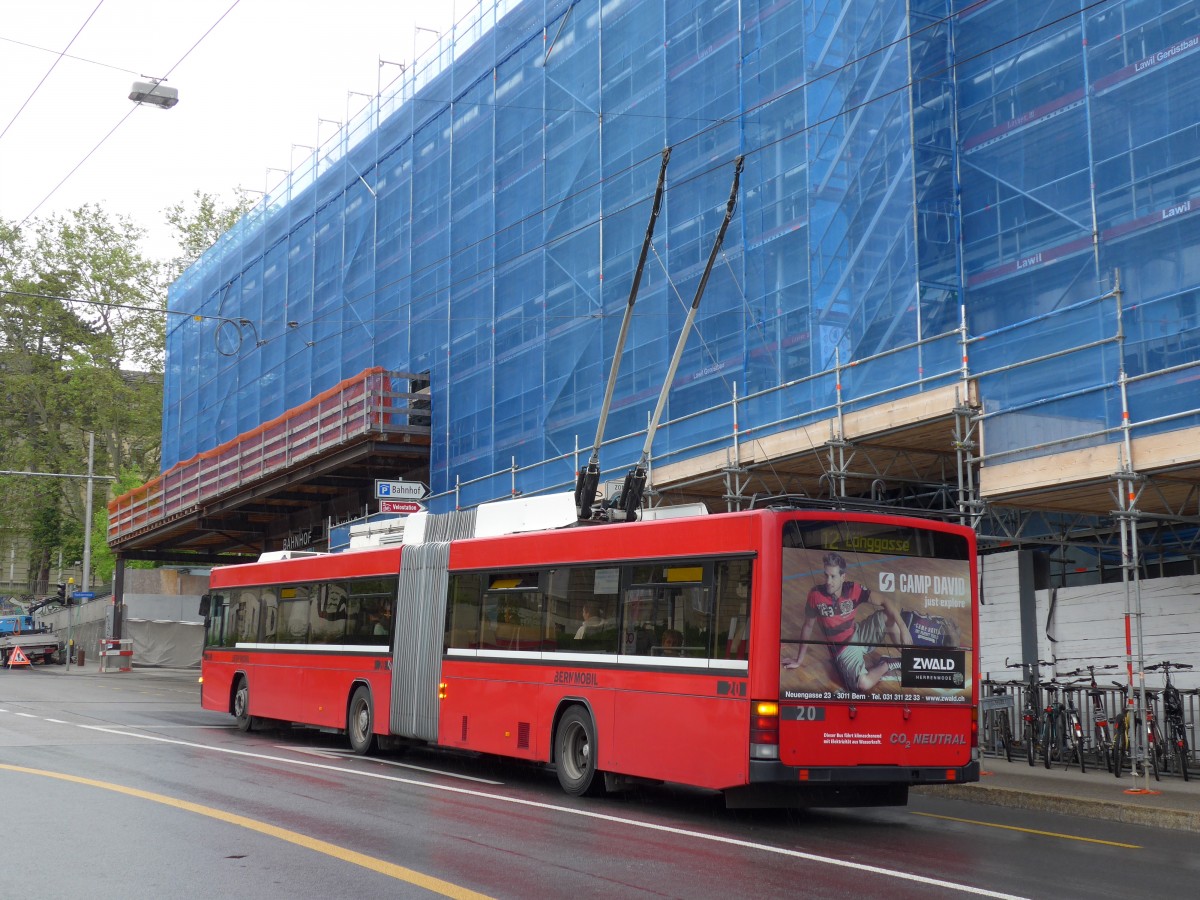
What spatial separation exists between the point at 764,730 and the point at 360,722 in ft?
28.3

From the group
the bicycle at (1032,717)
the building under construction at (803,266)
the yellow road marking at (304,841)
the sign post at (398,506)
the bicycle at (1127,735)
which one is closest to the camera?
the yellow road marking at (304,841)

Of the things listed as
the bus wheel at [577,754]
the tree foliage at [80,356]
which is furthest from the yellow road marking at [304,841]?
the tree foliage at [80,356]

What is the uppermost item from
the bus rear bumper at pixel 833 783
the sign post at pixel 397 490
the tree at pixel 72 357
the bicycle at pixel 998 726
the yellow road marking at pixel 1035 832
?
the tree at pixel 72 357

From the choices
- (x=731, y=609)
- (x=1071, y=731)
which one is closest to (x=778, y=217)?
(x=1071, y=731)

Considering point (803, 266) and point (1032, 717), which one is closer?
point (1032, 717)

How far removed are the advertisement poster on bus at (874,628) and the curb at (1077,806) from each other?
1.83m

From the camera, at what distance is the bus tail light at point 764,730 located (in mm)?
10820

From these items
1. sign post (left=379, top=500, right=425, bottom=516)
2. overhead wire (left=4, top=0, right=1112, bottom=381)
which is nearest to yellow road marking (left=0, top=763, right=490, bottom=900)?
overhead wire (left=4, top=0, right=1112, bottom=381)

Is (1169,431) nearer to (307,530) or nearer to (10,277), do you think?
(307,530)

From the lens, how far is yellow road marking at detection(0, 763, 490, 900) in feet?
25.4

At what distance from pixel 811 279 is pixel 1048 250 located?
4.11 metres

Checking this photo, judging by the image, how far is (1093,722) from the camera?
17000mm

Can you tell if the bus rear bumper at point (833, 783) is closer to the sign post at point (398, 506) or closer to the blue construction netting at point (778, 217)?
the blue construction netting at point (778, 217)

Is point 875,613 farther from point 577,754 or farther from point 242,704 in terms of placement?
point 242,704
